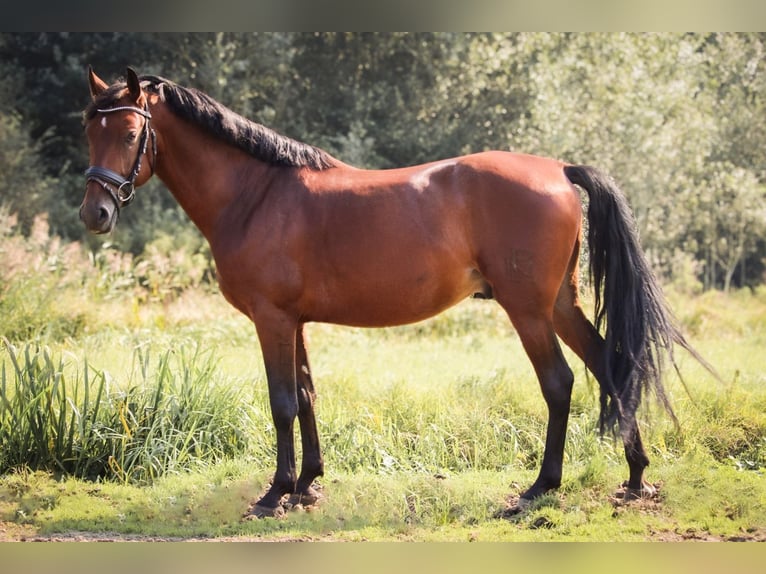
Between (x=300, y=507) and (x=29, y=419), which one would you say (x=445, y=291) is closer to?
(x=300, y=507)

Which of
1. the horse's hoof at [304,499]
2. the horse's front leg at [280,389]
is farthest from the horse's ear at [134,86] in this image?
the horse's hoof at [304,499]

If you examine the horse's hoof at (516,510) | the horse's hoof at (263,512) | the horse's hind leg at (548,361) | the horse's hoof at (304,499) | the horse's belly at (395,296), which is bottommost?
the horse's hoof at (263,512)

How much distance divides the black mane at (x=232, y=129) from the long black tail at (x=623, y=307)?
1639mm

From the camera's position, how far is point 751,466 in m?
5.66

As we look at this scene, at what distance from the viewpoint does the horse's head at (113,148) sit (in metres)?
4.46

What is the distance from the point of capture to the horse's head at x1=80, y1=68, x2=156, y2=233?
14.6 feet

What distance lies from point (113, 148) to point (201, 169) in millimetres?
565

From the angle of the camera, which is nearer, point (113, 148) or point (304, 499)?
point (113, 148)

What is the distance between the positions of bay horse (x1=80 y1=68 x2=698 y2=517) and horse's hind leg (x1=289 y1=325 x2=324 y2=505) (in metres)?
0.02

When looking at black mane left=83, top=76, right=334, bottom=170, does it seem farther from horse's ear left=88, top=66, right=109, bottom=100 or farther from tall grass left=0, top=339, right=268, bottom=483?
tall grass left=0, top=339, right=268, bottom=483

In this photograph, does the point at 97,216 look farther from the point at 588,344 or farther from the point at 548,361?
the point at 588,344

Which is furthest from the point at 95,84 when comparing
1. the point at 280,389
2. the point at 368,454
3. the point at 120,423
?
the point at 368,454

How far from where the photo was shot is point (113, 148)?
14.8ft

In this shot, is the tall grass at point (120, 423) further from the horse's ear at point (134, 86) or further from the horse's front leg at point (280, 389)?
the horse's ear at point (134, 86)
